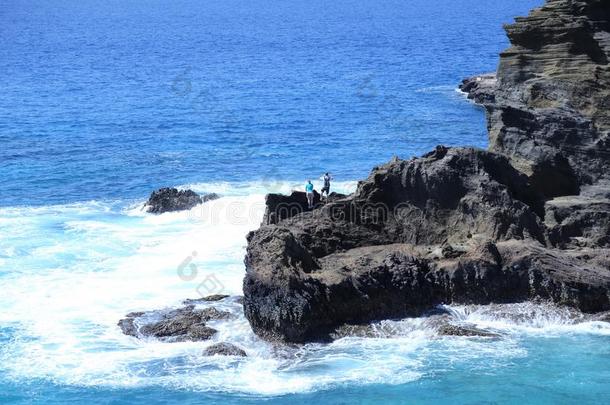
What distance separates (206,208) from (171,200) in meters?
1.94

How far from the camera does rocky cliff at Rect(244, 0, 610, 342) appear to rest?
33.5m

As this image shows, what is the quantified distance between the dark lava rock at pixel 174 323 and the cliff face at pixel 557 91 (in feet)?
48.6

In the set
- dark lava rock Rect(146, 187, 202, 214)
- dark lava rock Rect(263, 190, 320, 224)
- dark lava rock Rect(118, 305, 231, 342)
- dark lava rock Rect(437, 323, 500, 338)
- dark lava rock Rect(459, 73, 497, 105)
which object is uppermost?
dark lava rock Rect(459, 73, 497, 105)

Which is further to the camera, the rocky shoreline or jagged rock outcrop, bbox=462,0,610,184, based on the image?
jagged rock outcrop, bbox=462,0,610,184

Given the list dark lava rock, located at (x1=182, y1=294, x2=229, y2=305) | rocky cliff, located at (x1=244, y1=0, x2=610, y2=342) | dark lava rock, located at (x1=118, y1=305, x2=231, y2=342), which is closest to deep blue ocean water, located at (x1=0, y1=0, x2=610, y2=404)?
dark lava rock, located at (x1=118, y1=305, x2=231, y2=342)

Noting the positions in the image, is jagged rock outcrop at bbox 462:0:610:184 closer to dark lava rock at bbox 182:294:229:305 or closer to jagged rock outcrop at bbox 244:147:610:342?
jagged rock outcrop at bbox 244:147:610:342

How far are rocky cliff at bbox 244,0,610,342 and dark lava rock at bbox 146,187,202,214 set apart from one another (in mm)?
13926

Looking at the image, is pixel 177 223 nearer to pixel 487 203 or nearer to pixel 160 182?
pixel 160 182

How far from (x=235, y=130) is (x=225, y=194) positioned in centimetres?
1954

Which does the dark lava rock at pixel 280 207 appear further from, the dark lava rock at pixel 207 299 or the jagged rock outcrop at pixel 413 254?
the dark lava rock at pixel 207 299

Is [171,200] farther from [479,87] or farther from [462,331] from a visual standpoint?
[479,87]

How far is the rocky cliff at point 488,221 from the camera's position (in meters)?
33.5

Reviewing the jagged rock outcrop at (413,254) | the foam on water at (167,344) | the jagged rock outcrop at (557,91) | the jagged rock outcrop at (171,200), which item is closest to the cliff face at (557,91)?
the jagged rock outcrop at (557,91)

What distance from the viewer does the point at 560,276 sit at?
33.7 metres
